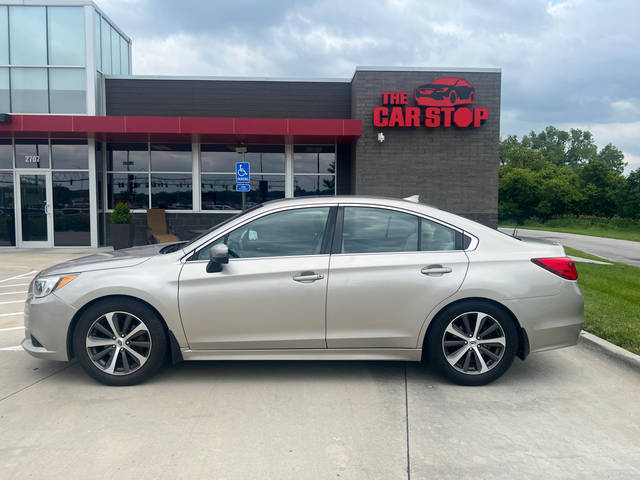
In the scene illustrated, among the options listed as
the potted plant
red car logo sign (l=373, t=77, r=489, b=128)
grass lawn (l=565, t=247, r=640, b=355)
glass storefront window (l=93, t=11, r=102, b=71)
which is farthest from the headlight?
glass storefront window (l=93, t=11, r=102, b=71)

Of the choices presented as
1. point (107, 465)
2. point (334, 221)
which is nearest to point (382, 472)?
point (107, 465)

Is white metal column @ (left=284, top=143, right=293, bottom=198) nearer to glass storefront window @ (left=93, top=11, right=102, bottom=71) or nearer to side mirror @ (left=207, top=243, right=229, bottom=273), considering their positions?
glass storefront window @ (left=93, top=11, right=102, bottom=71)

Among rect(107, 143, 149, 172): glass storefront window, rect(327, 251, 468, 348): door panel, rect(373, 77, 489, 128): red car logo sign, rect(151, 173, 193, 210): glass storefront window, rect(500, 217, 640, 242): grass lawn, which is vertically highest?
rect(373, 77, 489, 128): red car logo sign

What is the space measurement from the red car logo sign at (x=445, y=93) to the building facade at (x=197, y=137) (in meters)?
0.03

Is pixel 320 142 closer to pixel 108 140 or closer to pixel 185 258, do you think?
pixel 108 140

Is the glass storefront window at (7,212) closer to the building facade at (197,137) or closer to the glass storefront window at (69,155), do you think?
the building facade at (197,137)

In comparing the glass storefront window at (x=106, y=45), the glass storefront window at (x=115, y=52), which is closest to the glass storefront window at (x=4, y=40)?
the glass storefront window at (x=106, y=45)

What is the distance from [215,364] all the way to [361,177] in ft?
37.8

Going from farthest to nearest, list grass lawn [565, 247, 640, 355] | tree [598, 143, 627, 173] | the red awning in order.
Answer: tree [598, 143, 627, 173], the red awning, grass lawn [565, 247, 640, 355]

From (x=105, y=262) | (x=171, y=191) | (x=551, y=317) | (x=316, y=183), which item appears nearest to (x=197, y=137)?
(x=171, y=191)

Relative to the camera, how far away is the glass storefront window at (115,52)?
1827 centimetres

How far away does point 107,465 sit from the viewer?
3150mm

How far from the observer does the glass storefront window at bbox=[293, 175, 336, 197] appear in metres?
17.3

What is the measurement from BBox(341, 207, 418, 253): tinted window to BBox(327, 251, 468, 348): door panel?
128 mm
